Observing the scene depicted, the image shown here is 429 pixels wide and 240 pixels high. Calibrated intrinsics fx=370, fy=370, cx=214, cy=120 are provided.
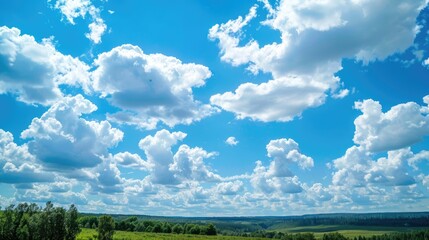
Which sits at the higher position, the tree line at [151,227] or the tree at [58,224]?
the tree at [58,224]

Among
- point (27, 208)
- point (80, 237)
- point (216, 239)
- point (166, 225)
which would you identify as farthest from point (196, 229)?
point (27, 208)

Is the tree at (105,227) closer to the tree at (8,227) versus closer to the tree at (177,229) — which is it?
the tree at (8,227)

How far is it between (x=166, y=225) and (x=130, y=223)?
1849cm

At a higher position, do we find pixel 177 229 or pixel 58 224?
pixel 58 224

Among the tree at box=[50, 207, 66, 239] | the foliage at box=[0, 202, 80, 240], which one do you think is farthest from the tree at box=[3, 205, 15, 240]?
the tree at box=[50, 207, 66, 239]

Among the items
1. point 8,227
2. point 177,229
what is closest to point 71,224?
point 8,227

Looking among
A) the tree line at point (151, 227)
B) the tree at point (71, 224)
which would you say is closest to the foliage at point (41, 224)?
the tree at point (71, 224)

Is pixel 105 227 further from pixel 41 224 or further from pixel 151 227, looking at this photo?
pixel 151 227

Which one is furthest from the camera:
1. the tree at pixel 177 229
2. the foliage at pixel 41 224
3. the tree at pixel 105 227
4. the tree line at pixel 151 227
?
the tree at pixel 177 229

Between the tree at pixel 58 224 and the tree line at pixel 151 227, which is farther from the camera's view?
the tree line at pixel 151 227

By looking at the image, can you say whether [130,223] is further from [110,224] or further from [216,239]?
[110,224]

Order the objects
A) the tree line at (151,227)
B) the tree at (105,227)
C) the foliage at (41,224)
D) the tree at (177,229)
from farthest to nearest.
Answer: the tree at (177,229) < the tree line at (151,227) < the tree at (105,227) < the foliage at (41,224)

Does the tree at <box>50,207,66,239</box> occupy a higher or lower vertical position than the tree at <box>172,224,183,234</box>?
higher

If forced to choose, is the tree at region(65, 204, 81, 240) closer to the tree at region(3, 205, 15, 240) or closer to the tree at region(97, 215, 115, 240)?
the tree at region(97, 215, 115, 240)
